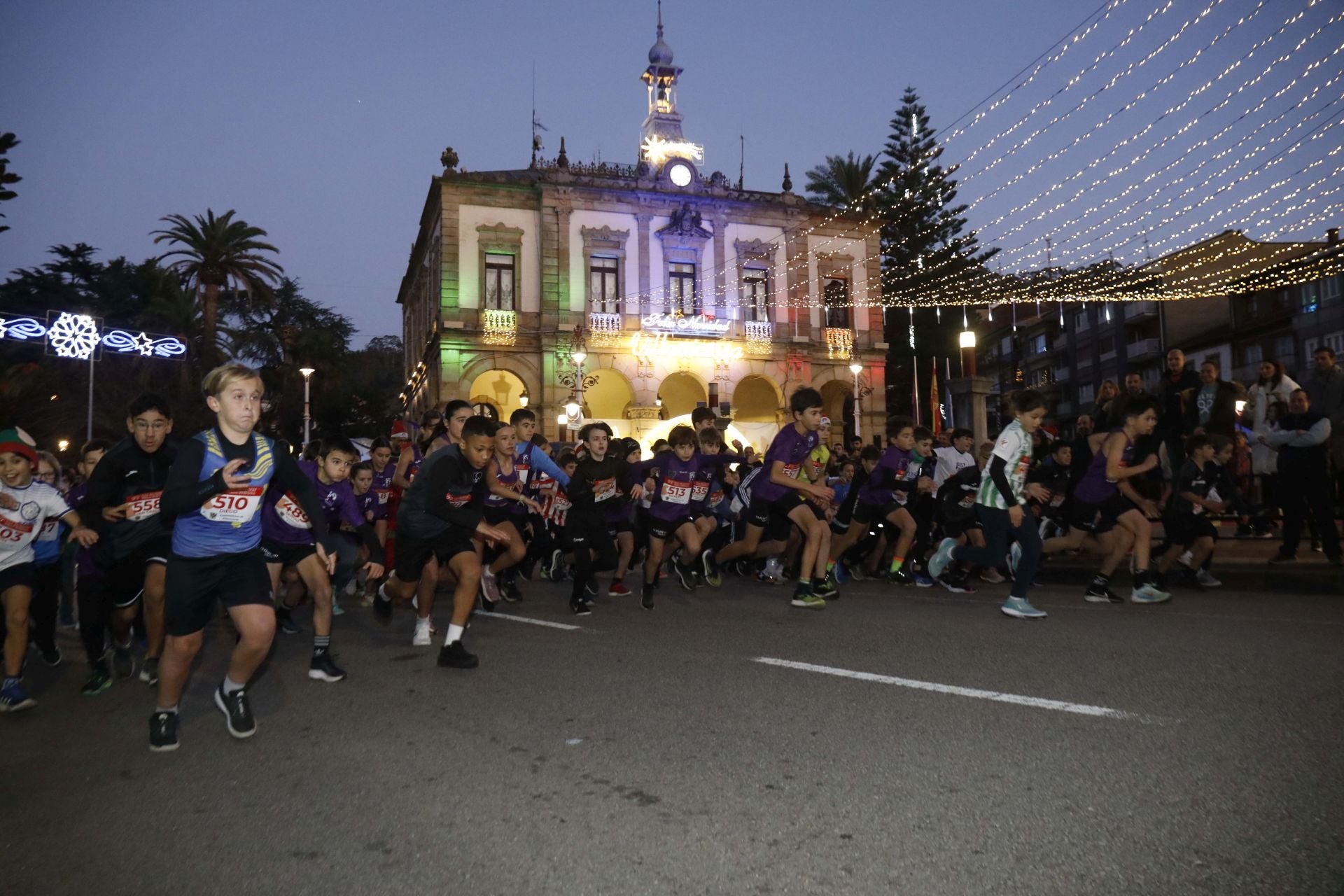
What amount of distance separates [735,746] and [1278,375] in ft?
37.0

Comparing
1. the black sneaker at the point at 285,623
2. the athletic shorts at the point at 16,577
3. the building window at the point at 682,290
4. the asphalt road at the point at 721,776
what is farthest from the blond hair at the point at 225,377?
the building window at the point at 682,290

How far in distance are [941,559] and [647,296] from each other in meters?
28.8

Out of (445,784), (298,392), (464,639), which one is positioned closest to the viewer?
(445,784)

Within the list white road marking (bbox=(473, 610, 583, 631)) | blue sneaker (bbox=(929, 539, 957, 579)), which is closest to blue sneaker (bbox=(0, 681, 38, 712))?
white road marking (bbox=(473, 610, 583, 631))

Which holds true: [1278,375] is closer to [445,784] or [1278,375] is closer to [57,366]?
[445,784]

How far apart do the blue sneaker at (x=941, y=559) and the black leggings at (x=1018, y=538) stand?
5.41ft

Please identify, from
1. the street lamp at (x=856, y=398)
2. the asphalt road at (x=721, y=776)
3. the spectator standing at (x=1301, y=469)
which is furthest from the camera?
the street lamp at (x=856, y=398)

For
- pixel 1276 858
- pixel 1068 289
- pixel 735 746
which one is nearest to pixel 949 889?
pixel 1276 858

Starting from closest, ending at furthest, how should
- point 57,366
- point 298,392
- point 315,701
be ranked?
point 315,701
point 57,366
point 298,392

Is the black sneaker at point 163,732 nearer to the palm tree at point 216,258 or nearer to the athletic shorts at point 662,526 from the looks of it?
the athletic shorts at point 662,526

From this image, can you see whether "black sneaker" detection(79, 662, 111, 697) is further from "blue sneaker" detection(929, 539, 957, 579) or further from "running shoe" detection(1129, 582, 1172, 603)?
"running shoe" detection(1129, 582, 1172, 603)

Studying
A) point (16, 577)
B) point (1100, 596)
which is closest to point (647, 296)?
point (1100, 596)

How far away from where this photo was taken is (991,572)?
1179 cm

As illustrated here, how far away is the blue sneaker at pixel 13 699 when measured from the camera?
18.8 feet
